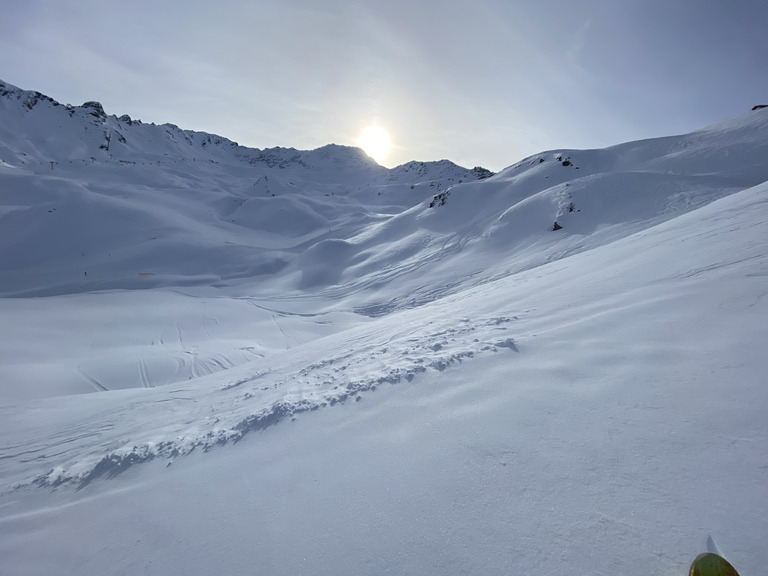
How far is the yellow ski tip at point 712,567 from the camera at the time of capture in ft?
Result: 4.17

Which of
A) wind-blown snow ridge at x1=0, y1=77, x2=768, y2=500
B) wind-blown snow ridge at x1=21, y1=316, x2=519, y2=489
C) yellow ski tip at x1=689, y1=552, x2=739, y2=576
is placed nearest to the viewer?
yellow ski tip at x1=689, y1=552, x2=739, y2=576

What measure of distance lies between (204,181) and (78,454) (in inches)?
2679

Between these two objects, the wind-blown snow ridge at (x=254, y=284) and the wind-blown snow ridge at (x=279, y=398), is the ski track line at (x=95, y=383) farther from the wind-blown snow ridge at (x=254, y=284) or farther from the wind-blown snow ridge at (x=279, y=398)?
the wind-blown snow ridge at (x=279, y=398)

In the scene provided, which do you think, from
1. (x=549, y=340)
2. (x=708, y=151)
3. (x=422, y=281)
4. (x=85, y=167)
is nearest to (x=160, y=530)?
(x=549, y=340)

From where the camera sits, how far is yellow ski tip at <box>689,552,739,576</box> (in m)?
1.27

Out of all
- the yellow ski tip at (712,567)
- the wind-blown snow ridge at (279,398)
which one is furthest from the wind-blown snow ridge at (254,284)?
the yellow ski tip at (712,567)

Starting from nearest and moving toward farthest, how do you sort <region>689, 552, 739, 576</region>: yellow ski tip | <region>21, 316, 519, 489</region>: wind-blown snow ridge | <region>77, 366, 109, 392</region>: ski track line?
<region>689, 552, 739, 576</region>: yellow ski tip < <region>21, 316, 519, 489</region>: wind-blown snow ridge < <region>77, 366, 109, 392</region>: ski track line

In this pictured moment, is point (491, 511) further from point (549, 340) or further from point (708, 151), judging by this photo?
point (708, 151)

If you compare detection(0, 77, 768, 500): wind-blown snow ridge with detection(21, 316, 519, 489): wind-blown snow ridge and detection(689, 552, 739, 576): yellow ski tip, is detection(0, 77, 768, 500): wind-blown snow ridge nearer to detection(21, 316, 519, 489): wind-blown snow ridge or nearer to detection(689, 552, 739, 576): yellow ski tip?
detection(21, 316, 519, 489): wind-blown snow ridge

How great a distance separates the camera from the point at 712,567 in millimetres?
1291

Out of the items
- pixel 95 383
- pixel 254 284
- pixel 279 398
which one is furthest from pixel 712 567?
pixel 254 284

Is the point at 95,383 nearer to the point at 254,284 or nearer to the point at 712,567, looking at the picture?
the point at 712,567

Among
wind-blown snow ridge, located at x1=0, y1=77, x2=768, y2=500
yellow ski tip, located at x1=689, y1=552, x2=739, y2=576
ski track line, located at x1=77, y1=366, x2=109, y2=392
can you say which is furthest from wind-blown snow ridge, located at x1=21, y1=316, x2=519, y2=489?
Result: ski track line, located at x1=77, y1=366, x2=109, y2=392

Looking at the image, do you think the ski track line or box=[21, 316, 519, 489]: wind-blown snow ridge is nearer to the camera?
box=[21, 316, 519, 489]: wind-blown snow ridge
